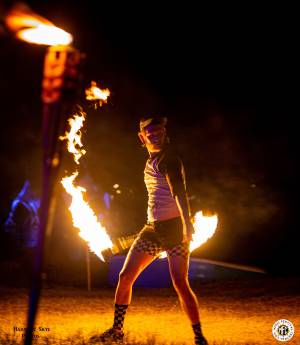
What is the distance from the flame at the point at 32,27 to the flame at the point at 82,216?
2.81 m

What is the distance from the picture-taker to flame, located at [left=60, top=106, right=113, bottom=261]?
680cm

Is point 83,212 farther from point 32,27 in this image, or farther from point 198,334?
point 32,27

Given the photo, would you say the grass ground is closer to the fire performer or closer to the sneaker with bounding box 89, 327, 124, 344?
the sneaker with bounding box 89, 327, 124, 344

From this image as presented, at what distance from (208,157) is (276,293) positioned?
24.9 ft

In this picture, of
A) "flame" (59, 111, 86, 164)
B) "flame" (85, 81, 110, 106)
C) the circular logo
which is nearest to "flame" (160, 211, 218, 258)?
the circular logo

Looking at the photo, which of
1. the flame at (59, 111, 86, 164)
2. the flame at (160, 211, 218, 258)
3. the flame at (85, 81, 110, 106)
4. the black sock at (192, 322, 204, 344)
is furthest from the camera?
the flame at (85, 81, 110, 106)

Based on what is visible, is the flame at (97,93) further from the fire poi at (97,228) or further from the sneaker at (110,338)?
the sneaker at (110,338)

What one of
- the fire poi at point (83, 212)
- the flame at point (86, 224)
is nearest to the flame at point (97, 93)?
the fire poi at point (83, 212)

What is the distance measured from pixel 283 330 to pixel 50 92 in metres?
4.51

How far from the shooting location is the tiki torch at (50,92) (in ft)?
12.6

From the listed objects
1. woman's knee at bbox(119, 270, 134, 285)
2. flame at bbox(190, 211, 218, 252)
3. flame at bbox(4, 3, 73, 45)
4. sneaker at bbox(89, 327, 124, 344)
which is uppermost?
flame at bbox(4, 3, 73, 45)

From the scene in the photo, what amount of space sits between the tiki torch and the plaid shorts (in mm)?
2097

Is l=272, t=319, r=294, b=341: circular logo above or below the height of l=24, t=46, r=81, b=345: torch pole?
below

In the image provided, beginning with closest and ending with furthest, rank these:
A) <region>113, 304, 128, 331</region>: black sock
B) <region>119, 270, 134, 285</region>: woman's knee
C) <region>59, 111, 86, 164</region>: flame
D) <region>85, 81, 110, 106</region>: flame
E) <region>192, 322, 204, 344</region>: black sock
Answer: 1. <region>192, 322, 204, 344</region>: black sock
2. <region>119, 270, 134, 285</region>: woman's knee
3. <region>113, 304, 128, 331</region>: black sock
4. <region>59, 111, 86, 164</region>: flame
5. <region>85, 81, 110, 106</region>: flame
